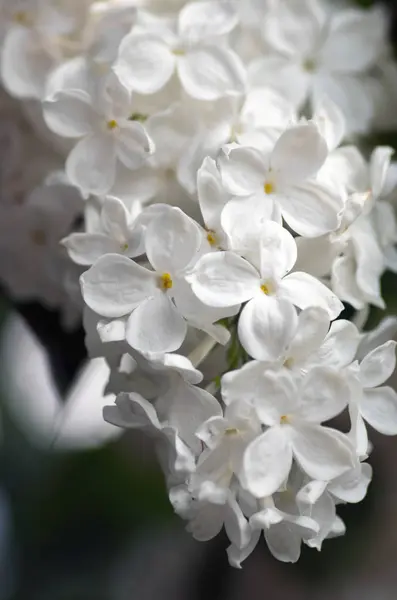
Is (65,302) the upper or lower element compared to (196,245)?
lower

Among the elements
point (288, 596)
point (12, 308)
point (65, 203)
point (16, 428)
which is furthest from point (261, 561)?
point (65, 203)

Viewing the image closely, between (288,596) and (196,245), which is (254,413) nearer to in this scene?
(196,245)

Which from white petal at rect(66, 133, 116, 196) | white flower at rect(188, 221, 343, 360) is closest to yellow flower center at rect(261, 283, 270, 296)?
white flower at rect(188, 221, 343, 360)

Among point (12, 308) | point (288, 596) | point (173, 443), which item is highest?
point (173, 443)

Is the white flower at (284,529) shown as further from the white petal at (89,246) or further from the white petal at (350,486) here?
the white petal at (89,246)

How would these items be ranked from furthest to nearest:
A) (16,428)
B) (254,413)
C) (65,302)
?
(16,428)
(65,302)
(254,413)

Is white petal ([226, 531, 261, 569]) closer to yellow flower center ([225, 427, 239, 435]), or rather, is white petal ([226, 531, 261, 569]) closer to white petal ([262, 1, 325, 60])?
yellow flower center ([225, 427, 239, 435])

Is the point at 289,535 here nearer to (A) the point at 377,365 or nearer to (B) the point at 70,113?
(A) the point at 377,365
